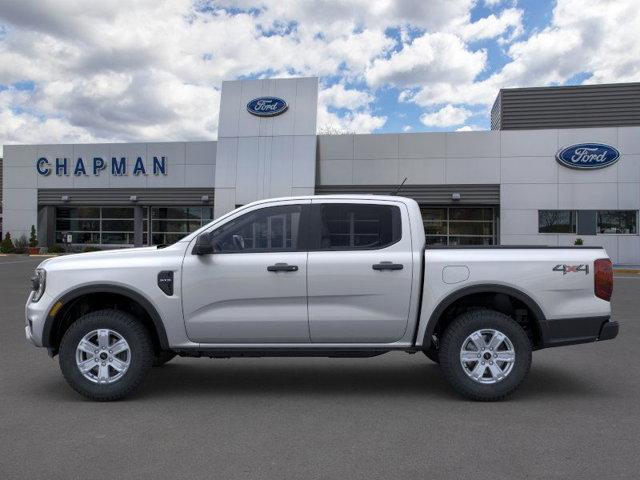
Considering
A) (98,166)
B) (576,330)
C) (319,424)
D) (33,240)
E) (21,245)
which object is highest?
(98,166)

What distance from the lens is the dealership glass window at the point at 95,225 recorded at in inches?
1353

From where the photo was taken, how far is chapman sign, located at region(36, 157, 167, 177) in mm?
31891

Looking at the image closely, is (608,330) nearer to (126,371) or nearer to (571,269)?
(571,269)

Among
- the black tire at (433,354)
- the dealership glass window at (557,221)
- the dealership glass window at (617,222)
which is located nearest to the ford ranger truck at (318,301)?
the black tire at (433,354)

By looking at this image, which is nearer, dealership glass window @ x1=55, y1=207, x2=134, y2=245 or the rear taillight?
the rear taillight

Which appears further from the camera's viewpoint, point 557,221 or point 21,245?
point 21,245

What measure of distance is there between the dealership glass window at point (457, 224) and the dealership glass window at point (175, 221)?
1210 centimetres

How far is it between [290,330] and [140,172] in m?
28.6

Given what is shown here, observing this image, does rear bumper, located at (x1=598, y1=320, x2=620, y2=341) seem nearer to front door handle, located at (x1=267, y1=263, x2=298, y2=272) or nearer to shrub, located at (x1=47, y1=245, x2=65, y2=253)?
front door handle, located at (x1=267, y1=263, x2=298, y2=272)

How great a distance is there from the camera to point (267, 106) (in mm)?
28547

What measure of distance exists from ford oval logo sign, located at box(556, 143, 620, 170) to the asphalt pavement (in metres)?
21.4

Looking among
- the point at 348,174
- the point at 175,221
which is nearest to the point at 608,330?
the point at 348,174

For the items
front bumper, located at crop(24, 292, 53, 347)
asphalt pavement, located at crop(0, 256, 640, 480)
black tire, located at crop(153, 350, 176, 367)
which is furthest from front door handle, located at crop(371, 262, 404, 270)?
front bumper, located at crop(24, 292, 53, 347)

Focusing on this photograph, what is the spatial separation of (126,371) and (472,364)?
314 centimetres
